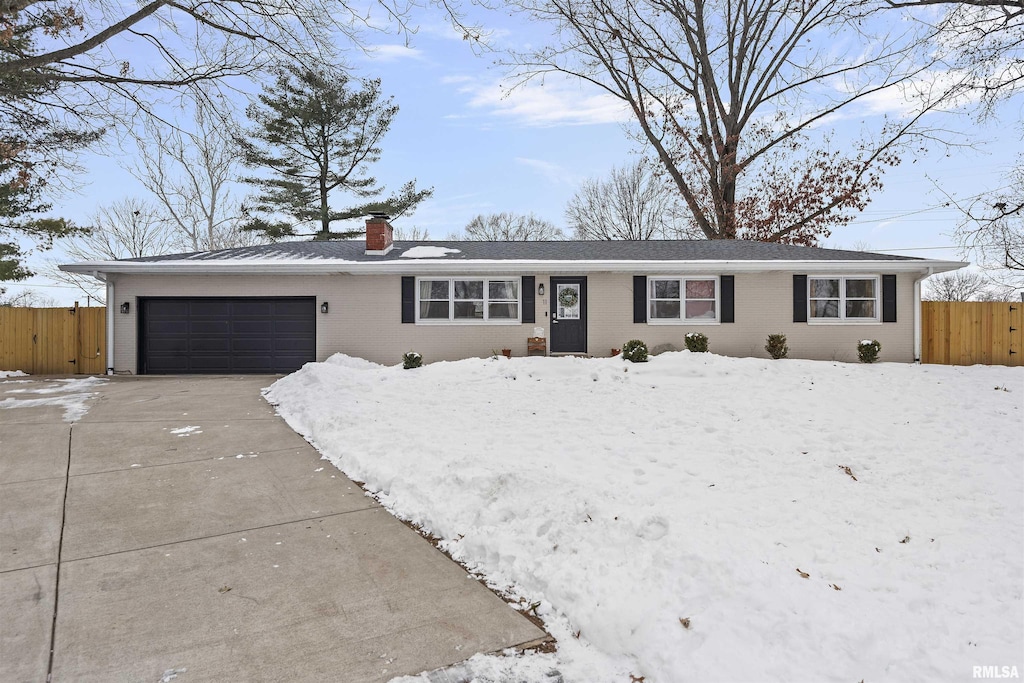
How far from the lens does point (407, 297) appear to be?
12375mm

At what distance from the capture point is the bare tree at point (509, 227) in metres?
31.6

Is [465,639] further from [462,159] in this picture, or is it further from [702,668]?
[462,159]

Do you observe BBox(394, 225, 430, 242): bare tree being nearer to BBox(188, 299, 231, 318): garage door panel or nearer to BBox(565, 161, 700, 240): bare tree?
BBox(565, 161, 700, 240): bare tree

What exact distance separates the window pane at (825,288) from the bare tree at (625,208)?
13054 mm

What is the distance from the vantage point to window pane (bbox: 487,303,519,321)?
1254 centimetres

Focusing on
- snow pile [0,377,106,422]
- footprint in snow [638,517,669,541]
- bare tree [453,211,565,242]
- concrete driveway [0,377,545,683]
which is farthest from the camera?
bare tree [453,211,565,242]

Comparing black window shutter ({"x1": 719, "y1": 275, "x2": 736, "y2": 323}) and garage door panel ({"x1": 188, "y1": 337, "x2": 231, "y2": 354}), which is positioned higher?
black window shutter ({"x1": 719, "y1": 275, "x2": 736, "y2": 323})

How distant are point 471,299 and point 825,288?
8.60 meters

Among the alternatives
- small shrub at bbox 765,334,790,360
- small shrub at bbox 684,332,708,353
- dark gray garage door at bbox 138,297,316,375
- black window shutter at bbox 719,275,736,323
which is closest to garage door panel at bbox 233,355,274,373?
dark gray garage door at bbox 138,297,316,375

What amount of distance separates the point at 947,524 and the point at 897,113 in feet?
72.0

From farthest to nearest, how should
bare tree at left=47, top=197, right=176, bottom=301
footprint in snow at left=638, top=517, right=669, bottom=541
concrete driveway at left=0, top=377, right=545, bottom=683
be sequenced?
bare tree at left=47, top=197, right=176, bottom=301
footprint in snow at left=638, top=517, right=669, bottom=541
concrete driveway at left=0, top=377, right=545, bottom=683

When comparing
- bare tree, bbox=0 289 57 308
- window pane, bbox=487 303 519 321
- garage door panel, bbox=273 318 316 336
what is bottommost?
garage door panel, bbox=273 318 316 336

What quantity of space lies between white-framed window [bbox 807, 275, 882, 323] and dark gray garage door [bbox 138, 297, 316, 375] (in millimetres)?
12114

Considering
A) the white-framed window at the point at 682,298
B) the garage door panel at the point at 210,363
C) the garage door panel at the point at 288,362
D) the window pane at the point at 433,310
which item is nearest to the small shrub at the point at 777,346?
the white-framed window at the point at 682,298
